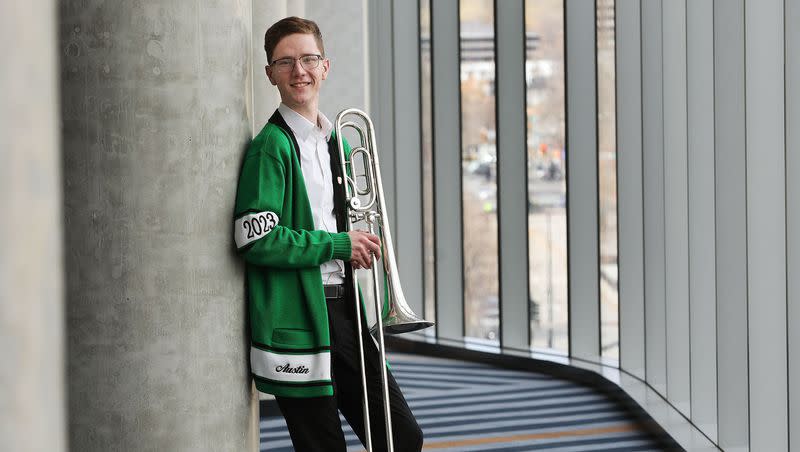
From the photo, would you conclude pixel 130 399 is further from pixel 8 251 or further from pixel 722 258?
pixel 722 258

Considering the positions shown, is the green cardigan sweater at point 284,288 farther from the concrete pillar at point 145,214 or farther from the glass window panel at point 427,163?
the glass window panel at point 427,163

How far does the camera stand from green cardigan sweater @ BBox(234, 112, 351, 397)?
2.49 meters

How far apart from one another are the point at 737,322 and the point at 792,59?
121 centimetres

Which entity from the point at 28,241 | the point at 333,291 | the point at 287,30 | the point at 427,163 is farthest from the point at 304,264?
the point at 427,163

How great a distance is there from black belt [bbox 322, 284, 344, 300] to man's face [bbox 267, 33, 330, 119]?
0.47 meters

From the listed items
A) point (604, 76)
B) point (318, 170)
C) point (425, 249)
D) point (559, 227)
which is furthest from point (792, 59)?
point (425, 249)

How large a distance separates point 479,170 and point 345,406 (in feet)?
16.7

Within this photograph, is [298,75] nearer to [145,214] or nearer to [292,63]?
[292,63]

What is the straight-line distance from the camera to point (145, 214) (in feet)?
7.43

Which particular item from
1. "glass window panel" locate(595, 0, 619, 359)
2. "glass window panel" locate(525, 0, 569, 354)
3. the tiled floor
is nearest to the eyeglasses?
the tiled floor

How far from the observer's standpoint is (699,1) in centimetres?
462

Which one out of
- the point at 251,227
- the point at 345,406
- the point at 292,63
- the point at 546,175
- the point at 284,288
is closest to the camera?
the point at 251,227

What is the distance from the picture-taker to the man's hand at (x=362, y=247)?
103 inches

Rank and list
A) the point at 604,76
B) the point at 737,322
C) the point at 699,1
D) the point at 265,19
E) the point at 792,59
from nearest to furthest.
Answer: the point at 792,59, the point at 737,322, the point at 699,1, the point at 265,19, the point at 604,76
